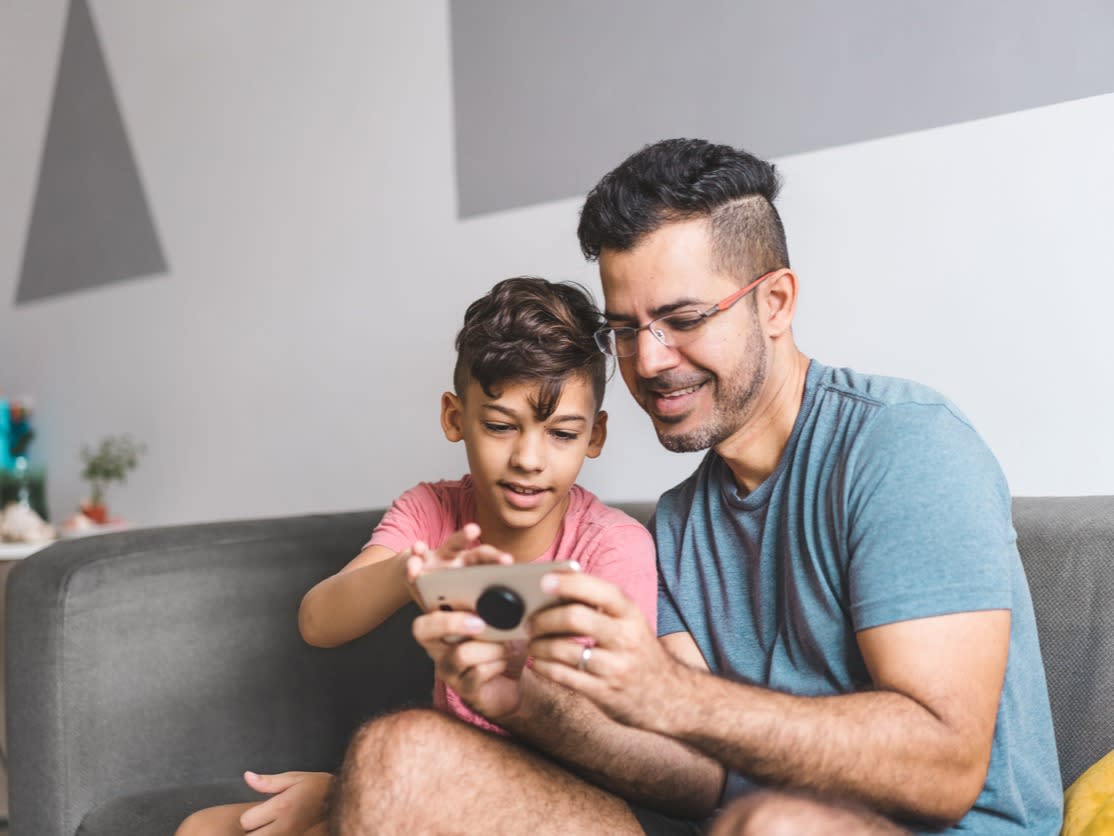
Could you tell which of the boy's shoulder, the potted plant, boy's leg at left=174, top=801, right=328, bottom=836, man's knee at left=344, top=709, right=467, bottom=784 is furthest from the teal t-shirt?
the potted plant

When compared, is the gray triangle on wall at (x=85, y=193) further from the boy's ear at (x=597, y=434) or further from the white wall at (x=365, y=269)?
the boy's ear at (x=597, y=434)

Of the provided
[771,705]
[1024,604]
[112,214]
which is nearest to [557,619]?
[771,705]

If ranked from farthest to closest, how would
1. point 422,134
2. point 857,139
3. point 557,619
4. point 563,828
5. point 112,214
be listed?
1. point 112,214
2. point 422,134
3. point 857,139
4. point 563,828
5. point 557,619

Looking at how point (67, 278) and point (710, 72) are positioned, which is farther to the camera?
point (67, 278)

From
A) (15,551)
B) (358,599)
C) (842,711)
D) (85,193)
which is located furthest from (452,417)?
(85,193)

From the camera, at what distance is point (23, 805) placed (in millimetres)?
1604

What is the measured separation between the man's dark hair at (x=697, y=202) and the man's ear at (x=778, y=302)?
26mm

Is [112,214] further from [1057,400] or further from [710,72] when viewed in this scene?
[1057,400]

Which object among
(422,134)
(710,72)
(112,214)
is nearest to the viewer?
(710,72)

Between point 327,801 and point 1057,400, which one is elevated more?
point 1057,400

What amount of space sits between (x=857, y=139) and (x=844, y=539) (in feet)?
2.89

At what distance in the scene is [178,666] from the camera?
5.82 ft

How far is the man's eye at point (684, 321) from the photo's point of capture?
146cm

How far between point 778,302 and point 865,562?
44 centimetres
